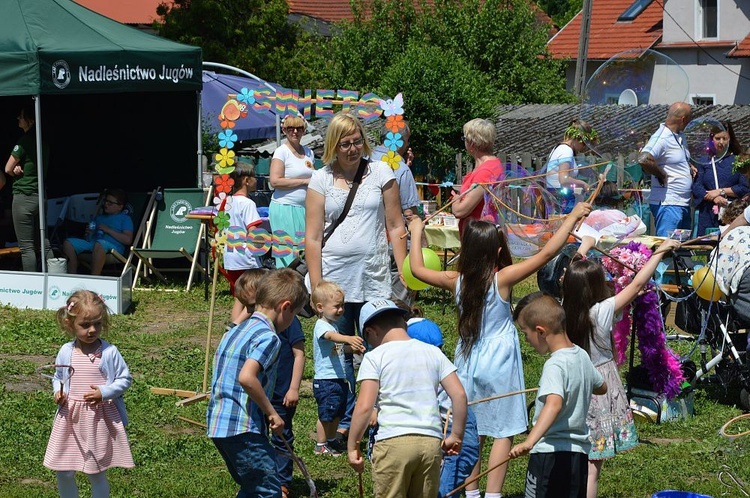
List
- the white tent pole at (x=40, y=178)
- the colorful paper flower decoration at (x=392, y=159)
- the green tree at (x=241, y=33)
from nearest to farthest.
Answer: the colorful paper flower decoration at (x=392, y=159)
the white tent pole at (x=40, y=178)
the green tree at (x=241, y=33)

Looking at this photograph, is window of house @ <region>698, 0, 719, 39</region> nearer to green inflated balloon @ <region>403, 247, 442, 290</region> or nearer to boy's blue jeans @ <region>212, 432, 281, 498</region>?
green inflated balloon @ <region>403, 247, 442, 290</region>

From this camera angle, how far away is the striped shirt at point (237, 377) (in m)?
4.68

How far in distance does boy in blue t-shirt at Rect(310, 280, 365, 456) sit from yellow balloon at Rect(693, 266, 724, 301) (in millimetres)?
2624

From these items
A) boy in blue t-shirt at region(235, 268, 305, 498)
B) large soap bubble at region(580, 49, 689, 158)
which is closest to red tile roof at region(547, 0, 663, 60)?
large soap bubble at region(580, 49, 689, 158)

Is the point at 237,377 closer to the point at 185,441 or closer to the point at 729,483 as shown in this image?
the point at 185,441

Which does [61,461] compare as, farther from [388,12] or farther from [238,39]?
[388,12]

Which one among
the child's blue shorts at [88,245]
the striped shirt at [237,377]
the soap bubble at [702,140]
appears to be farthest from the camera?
the child's blue shorts at [88,245]

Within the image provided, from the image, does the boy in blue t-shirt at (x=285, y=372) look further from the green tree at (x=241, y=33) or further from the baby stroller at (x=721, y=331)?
the green tree at (x=241, y=33)

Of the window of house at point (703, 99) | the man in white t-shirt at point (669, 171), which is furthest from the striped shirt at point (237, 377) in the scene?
the window of house at point (703, 99)

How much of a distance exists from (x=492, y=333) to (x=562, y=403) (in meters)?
0.80

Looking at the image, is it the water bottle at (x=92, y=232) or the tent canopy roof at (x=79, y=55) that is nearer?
the tent canopy roof at (x=79, y=55)

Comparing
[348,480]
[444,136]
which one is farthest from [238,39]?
[348,480]

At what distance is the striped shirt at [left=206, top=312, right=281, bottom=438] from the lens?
4.68 m

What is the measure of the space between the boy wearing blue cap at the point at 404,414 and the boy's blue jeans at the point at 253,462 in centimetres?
43
